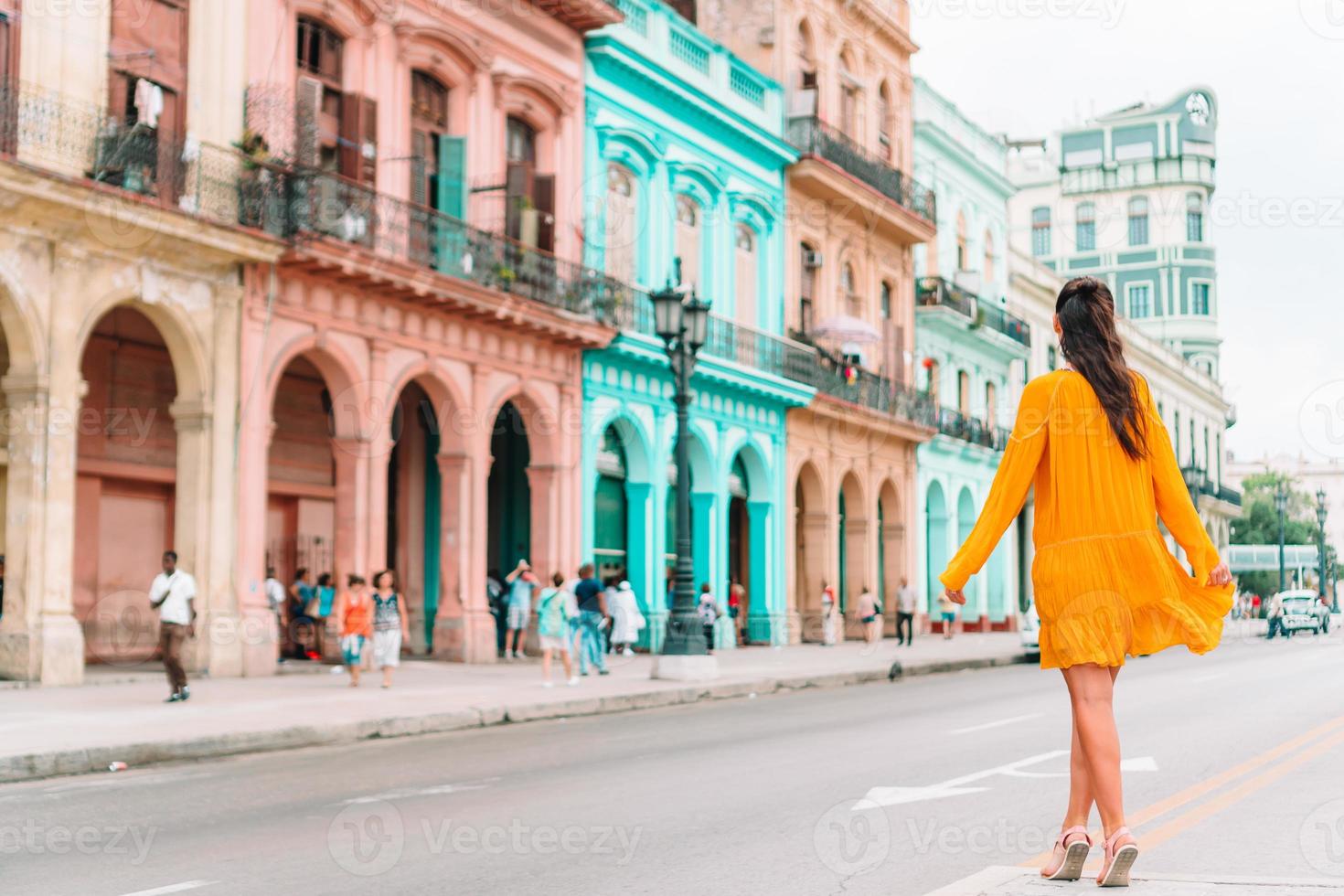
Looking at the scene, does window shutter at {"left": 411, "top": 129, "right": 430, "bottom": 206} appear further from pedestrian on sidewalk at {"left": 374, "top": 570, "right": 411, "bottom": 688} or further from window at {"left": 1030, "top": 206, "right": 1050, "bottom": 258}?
window at {"left": 1030, "top": 206, "right": 1050, "bottom": 258}

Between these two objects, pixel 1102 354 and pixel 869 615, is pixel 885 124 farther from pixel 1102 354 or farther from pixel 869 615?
pixel 1102 354

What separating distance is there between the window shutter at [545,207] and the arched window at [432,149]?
2001 millimetres

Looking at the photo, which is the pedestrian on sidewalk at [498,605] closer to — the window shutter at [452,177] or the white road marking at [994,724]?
the window shutter at [452,177]

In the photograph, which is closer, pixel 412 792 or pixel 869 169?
pixel 412 792

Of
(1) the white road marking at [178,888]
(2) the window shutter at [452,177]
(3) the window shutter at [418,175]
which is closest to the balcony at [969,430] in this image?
(2) the window shutter at [452,177]

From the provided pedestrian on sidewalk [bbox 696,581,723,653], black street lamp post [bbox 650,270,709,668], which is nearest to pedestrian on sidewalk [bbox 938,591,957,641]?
pedestrian on sidewalk [bbox 696,581,723,653]

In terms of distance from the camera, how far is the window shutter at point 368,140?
2212cm

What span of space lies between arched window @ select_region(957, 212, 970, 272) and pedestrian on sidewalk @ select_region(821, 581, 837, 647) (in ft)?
45.1

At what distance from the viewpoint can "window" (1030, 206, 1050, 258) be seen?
2810 inches

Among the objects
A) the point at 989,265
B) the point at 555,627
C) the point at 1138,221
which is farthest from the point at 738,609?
the point at 1138,221

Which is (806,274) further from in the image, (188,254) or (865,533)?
(188,254)

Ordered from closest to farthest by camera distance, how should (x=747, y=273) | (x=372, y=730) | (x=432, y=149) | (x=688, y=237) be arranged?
(x=372, y=730), (x=432, y=149), (x=688, y=237), (x=747, y=273)

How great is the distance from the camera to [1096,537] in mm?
5172

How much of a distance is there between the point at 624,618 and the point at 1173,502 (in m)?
21.2
